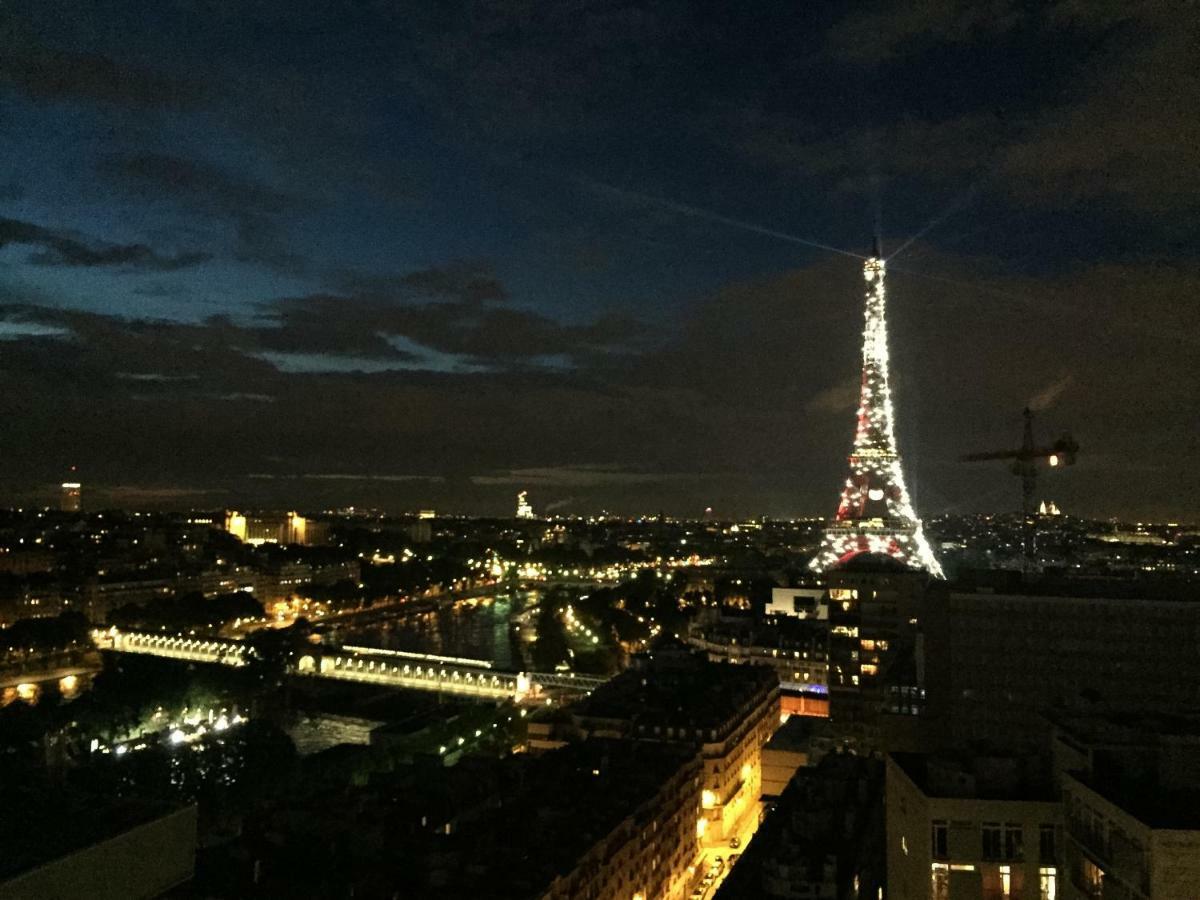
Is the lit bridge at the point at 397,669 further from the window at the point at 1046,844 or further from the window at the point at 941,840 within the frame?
the window at the point at 1046,844

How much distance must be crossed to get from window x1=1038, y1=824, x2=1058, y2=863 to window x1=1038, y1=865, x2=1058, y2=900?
2.0 inches

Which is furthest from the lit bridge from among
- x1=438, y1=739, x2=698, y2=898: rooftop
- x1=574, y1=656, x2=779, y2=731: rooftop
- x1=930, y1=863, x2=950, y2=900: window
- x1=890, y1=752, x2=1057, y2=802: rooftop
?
x1=930, y1=863, x2=950, y2=900: window

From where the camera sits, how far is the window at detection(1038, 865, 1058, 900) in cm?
604

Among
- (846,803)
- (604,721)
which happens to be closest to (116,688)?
(604,721)

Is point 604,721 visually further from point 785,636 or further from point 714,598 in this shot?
point 714,598

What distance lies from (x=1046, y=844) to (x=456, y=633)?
3471cm

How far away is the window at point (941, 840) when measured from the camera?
625 centimetres

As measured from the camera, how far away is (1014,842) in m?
6.18

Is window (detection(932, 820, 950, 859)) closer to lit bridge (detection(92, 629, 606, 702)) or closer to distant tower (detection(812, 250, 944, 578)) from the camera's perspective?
lit bridge (detection(92, 629, 606, 702))

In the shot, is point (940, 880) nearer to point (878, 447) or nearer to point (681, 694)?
point (681, 694)

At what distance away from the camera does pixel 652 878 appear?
12.0 meters

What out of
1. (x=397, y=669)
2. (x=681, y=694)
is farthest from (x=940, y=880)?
(x=397, y=669)

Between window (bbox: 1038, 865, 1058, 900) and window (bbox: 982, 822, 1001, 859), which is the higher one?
window (bbox: 982, 822, 1001, 859)

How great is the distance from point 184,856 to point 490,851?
7.02 metres
